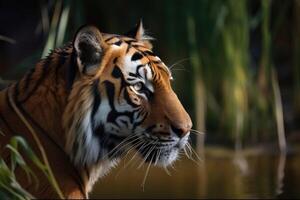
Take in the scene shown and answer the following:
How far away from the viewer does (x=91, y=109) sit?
3.85m

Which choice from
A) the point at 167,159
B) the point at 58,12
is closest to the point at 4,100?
the point at 167,159

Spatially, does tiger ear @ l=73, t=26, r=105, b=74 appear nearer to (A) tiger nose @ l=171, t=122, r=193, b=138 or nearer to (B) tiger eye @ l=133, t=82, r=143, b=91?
(B) tiger eye @ l=133, t=82, r=143, b=91

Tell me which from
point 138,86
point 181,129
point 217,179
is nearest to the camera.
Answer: point 181,129

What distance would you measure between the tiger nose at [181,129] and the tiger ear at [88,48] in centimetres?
39

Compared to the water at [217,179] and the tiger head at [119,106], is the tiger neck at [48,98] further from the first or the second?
the water at [217,179]

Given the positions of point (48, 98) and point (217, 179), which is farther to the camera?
point (217, 179)

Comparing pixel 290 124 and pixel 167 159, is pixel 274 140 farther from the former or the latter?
pixel 167 159

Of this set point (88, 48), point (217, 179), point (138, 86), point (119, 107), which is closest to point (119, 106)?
point (119, 107)

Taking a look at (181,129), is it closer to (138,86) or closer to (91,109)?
(138,86)

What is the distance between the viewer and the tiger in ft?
12.5

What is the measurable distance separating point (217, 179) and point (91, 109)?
2743 mm

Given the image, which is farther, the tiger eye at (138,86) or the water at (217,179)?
the water at (217,179)

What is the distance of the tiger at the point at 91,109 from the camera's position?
3824 millimetres

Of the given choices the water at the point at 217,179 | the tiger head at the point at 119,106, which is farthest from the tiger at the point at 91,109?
the water at the point at 217,179
